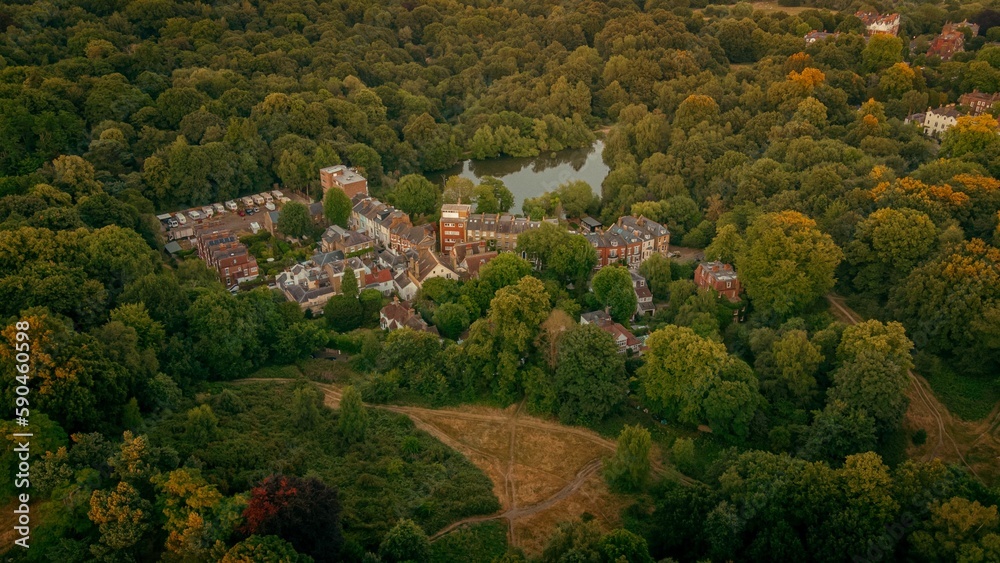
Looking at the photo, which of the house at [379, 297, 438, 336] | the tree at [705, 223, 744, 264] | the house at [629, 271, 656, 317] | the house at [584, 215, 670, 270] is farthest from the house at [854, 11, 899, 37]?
the house at [379, 297, 438, 336]

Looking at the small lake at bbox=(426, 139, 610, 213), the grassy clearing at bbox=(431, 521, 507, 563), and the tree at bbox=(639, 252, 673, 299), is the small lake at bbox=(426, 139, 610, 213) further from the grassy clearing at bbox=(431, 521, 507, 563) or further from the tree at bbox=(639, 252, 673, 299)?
the grassy clearing at bbox=(431, 521, 507, 563)

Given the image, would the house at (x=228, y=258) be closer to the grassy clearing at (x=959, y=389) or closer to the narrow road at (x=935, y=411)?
the narrow road at (x=935, y=411)

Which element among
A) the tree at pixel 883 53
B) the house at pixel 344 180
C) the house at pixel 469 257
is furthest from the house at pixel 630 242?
the tree at pixel 883 53

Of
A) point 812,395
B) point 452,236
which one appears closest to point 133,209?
point 452,236

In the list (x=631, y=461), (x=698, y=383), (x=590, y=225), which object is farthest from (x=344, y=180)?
(x=631, y=461)

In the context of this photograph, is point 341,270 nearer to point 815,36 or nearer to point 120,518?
point 120,518

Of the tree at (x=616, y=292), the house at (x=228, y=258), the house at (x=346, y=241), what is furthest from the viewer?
the house at (x=346, y=241)
